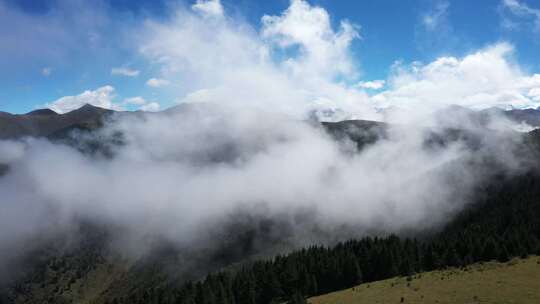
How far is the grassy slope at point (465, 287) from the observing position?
59.3 m

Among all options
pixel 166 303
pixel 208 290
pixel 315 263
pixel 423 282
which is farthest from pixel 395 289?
pixel 166 303

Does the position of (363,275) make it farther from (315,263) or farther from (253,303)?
(253,303)

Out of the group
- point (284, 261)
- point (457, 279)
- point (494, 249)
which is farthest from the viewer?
point (284, 261)

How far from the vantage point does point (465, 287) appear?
67.2 m

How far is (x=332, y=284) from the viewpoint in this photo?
111m

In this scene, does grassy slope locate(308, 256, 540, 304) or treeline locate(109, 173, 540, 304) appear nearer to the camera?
grassy slope locate(308, 256, 540, 304)

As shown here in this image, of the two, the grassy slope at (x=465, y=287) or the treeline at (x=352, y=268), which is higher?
the grassy slope at (x=465, y=287)

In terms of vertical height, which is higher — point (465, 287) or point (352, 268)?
point (465, 287)

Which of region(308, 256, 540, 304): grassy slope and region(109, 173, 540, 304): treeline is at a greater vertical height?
region(308, 256, 540, 304): grassy slope

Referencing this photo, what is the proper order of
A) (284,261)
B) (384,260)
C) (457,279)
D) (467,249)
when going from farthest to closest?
(284,261) → (384,260) → (467,249) → (457,279)

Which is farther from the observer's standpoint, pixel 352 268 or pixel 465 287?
pixel 352 268

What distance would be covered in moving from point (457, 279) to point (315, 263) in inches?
2037

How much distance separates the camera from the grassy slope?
59.3 meters

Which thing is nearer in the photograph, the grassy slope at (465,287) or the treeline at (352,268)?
the grassy slope at (465,287)
